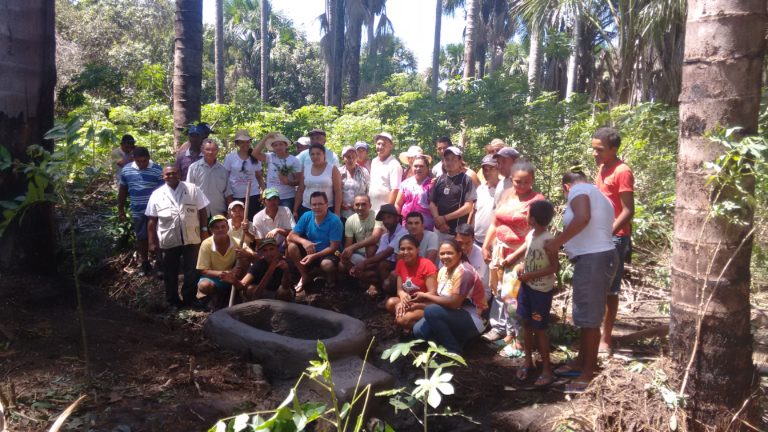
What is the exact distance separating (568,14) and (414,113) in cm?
835

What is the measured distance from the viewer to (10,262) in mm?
5523

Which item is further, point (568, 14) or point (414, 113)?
point (568, 14)

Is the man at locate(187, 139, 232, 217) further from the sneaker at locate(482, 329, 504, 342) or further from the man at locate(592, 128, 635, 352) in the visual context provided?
the man at locate(592, 128, 635, 352)

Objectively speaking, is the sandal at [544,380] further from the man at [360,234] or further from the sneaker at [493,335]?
the man at [360,234]

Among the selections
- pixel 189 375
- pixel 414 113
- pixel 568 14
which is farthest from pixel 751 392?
pixel 568 14

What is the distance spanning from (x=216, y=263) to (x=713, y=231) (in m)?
4.91

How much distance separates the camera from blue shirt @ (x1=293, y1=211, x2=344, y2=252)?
6.91m

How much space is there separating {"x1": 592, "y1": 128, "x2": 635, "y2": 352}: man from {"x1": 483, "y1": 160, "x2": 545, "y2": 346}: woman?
590mm

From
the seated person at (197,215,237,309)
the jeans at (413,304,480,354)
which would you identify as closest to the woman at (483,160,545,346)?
the jeans at (413,304,480,354)

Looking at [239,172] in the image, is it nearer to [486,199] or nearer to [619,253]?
[486,199]

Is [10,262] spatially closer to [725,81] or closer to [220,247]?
[220,247]

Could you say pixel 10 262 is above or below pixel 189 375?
above

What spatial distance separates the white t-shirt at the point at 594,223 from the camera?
4504 mm

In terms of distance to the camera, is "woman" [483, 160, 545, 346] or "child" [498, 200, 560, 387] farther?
"woman" [483, 160, 545, 346]
